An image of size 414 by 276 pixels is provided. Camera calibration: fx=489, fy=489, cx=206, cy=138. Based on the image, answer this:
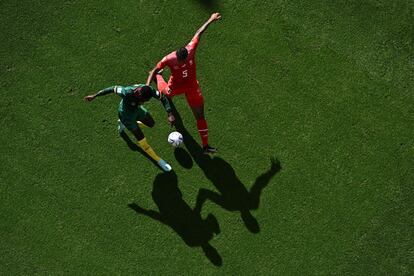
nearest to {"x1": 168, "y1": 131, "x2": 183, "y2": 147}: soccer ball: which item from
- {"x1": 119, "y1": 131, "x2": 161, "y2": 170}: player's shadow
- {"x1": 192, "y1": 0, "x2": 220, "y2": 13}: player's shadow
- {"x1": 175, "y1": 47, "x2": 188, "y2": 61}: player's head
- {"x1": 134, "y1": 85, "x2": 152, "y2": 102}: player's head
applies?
{"x1": 119, "y1": 131, "x2": 161, "y2": 170}: player's shadow

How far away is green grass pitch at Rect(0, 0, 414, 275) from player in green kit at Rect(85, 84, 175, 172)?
0.37 metres

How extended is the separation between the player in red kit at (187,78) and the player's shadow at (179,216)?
0.93m

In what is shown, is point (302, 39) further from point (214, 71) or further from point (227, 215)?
point (227, 215)

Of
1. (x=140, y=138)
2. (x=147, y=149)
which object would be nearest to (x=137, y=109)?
(x=140, y=138)

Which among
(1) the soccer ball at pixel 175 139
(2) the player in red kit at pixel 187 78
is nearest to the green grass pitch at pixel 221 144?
(1) the soccer ball at pixel 175 139

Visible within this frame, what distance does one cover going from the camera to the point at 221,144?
28.4ft

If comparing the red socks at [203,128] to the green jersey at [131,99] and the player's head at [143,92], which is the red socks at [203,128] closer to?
the green jersey at [131,99]

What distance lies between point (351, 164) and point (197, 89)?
3072 millimetres

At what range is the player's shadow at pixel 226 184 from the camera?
8555 mm

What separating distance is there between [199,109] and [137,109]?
1.07 m

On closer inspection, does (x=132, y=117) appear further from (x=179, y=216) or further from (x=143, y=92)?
(x=179, y=216)

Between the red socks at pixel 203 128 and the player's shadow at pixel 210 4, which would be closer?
the red socks at pixel 203 128

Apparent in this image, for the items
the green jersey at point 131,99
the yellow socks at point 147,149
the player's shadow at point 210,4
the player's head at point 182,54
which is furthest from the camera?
the player's shadow at point 210,4

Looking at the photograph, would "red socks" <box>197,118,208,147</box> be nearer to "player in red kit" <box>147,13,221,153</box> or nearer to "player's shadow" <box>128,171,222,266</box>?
"player in red kit" <box>147,13,221,153</box>
